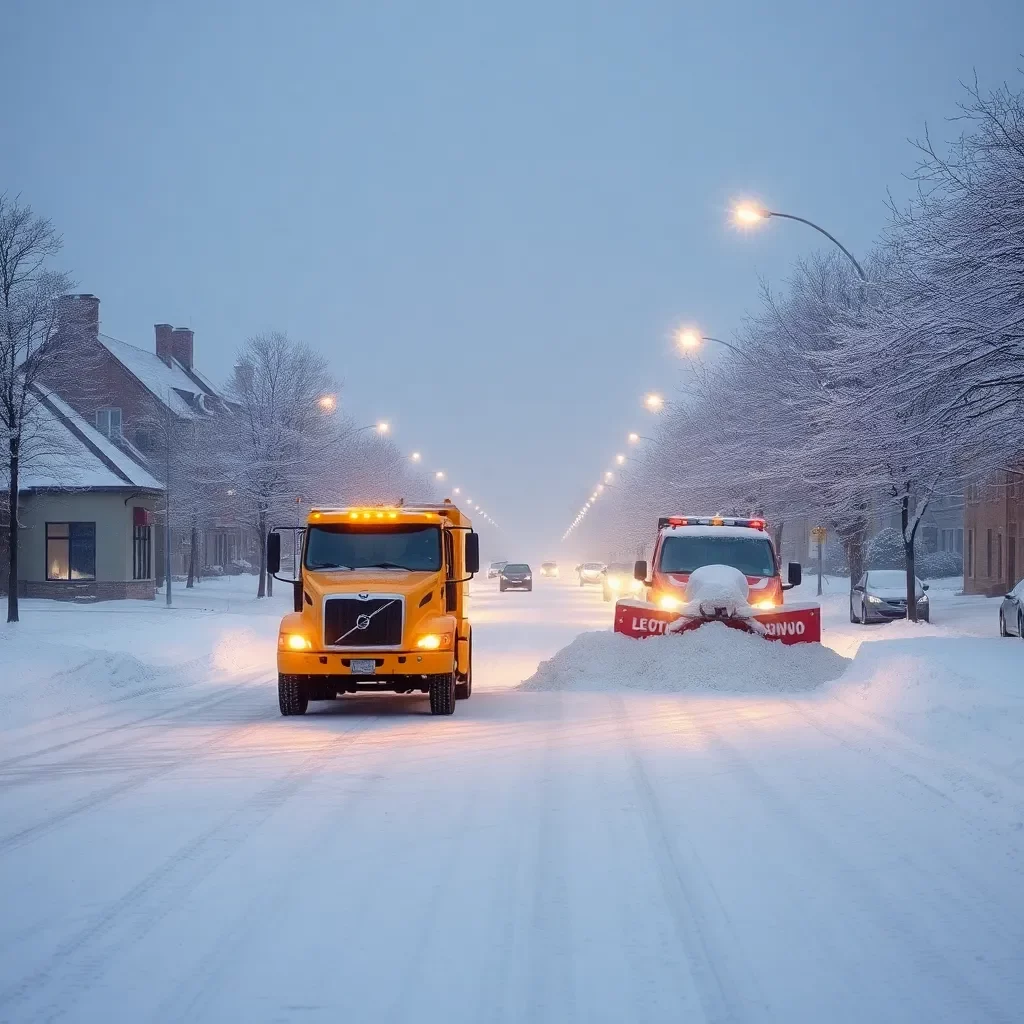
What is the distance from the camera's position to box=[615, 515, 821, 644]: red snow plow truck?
19475 mm

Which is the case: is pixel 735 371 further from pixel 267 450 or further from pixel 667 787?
pixel 667 787

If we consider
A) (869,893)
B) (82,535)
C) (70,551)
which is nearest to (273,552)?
(869,893)

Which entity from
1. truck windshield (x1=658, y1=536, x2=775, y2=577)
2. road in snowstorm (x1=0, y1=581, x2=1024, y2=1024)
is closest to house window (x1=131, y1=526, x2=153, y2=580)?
truck windshield (x1=658, y1=536, x2=775, y2=577)

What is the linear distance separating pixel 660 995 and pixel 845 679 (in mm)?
12967

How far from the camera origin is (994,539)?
50469mm

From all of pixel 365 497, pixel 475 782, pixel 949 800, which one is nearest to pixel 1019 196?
pixel 949 800

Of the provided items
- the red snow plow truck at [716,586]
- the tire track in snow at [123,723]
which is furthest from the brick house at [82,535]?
the tire track in snow at [123,723]

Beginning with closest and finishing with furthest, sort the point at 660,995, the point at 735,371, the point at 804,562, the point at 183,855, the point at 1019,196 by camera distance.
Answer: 1. the point at 660,995
2. the point at 183,855
3. the point at 1019,196
4. the point at 735,371
5. the point at 804,562

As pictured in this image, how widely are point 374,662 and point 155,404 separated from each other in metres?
46.4

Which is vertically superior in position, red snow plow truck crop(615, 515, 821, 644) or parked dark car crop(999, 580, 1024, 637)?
red snow plow truck crop(615, 515, 821, 644)

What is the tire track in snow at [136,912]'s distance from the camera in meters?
5.68

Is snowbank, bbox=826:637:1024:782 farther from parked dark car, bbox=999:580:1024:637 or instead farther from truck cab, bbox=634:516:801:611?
parked dark car, bbox=999:580:1024:637

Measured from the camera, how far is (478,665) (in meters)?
24.2

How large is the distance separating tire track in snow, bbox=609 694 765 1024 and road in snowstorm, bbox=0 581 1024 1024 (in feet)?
0.07
